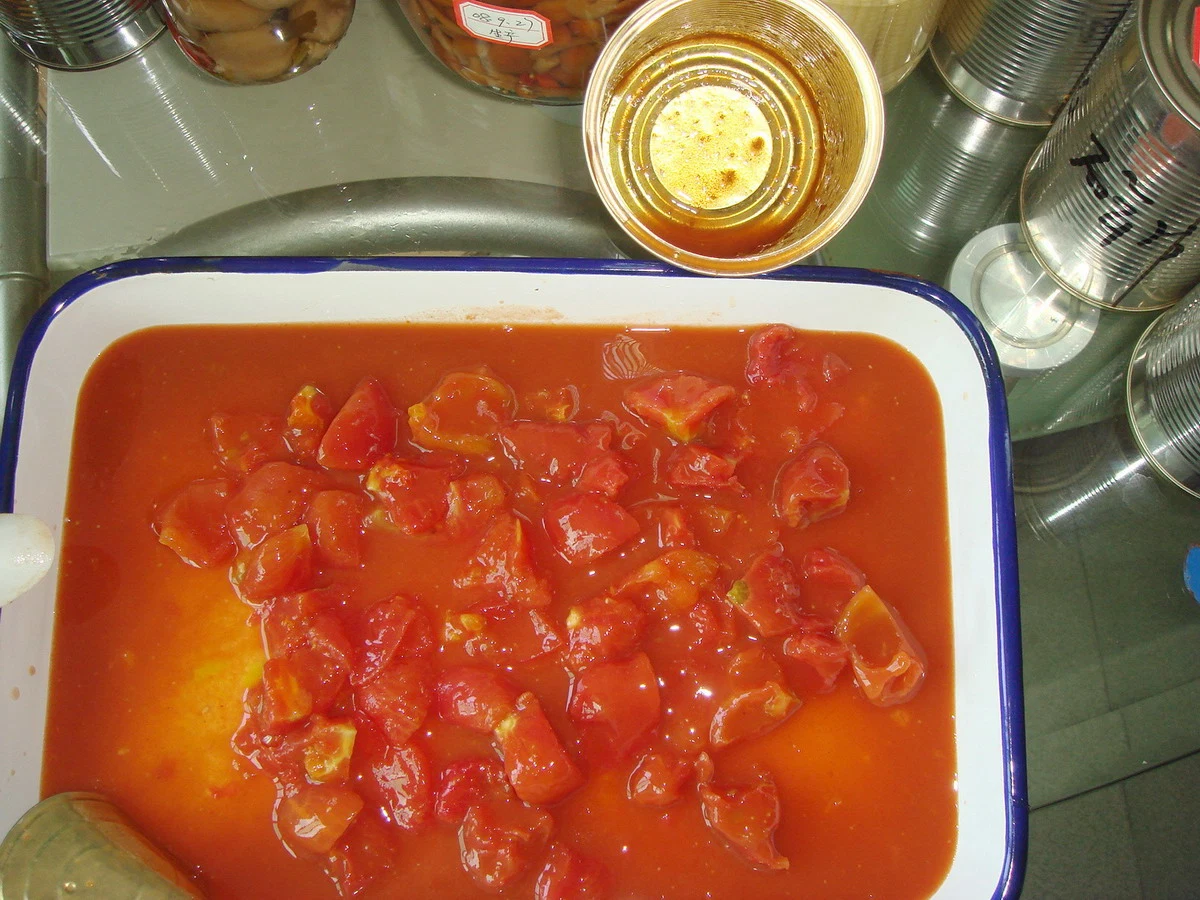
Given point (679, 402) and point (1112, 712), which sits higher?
point (679, 402)

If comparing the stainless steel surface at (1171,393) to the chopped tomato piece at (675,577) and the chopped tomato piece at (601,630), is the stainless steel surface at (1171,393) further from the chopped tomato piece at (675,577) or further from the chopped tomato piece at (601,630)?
the chopped tomato piece at (601,630)

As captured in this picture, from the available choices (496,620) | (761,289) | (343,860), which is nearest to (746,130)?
(761,289)

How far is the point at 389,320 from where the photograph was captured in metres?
1.73

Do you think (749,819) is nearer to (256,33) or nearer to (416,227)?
(416,227)

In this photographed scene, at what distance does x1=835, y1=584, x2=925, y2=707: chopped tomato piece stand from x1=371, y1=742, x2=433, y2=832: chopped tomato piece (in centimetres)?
75

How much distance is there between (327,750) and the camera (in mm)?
1529

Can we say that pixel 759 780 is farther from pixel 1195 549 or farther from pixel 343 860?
pixel 1195 549

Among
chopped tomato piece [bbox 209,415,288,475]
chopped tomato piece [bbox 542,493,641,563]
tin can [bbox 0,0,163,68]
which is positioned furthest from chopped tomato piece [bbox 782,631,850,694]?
tin can [bbox 0,0,163,68]

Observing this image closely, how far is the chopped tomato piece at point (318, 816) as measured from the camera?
151 centimetres

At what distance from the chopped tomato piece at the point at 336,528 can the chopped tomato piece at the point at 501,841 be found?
48 centimetres

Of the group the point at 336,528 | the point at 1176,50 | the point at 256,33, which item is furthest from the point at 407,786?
the point at 1176,50

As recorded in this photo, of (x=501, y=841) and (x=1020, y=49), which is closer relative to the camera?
(x=501, y=841)

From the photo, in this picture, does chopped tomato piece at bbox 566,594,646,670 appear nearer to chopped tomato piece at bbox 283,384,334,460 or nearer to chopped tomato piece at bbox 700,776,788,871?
chopped tomato piece at bbox 700,776,788,871

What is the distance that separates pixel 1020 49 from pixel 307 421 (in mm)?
1525
